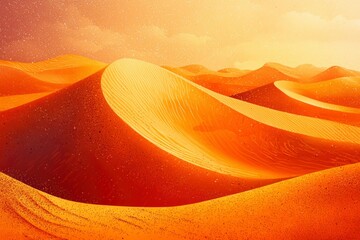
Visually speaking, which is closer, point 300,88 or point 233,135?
point 233,135

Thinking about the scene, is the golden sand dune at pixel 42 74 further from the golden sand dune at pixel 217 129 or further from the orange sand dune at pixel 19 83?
the golden sand dune at pixel 217 129

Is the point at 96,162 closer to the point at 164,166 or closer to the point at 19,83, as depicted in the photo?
Result: the point at 164,166

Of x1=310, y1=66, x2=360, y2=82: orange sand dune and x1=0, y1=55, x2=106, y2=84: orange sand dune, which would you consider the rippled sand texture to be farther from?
x1=310, y1=66, x2=360, y2=82: orange sand dune

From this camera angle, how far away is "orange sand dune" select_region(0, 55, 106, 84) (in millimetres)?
38562

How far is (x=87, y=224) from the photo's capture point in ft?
18.8

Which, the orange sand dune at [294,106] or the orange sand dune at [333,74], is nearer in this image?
the orange sand dune at [294,106]

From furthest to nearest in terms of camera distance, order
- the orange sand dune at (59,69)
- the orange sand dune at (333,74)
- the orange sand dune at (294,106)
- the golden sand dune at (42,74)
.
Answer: the orange sand dune at (333,74) < the orange sand dune at (59,69) < the golden sand dune at (42,74) < the orange sand dune at (294,106)

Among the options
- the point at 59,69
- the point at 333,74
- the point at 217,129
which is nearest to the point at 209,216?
the point at 217,129

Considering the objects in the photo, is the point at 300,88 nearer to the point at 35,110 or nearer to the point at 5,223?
the point at 35,110

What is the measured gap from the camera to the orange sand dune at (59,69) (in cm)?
3856

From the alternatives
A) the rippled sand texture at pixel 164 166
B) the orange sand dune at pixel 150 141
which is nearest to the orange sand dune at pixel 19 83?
the rippled sand texture at pixel 164 166

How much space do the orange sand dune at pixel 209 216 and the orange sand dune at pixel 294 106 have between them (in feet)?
51.8

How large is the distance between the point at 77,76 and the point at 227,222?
3728 cm

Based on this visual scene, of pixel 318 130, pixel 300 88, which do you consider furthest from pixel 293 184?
pixel 300 88
